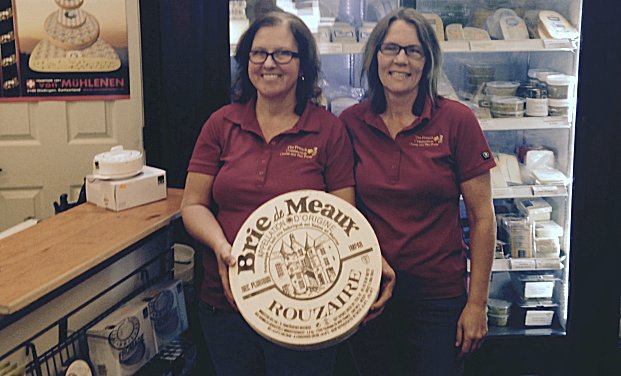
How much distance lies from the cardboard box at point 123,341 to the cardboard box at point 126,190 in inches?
13.5

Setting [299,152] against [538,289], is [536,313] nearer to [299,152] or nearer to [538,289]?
[538,289]

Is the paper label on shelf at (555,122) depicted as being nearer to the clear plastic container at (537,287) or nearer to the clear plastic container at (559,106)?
the clear plastic container at (559,106)

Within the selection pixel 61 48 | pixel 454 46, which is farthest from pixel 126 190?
pixel 454 46

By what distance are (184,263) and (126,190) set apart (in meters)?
0.59

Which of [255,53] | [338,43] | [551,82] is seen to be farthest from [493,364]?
[255,53]

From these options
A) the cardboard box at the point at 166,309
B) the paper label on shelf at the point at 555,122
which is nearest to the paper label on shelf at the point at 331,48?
the paper label on shelf at the point at 555,122

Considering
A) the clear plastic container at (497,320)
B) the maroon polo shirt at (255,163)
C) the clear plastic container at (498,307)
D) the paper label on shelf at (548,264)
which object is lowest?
the clear plastic container at (497,320)

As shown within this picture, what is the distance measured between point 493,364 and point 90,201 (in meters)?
1.79

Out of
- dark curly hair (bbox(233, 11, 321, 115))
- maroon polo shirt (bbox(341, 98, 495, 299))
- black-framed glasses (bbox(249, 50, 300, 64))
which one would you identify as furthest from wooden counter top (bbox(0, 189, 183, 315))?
maroon polo shirt (bbox(341, 98, 495, 299))

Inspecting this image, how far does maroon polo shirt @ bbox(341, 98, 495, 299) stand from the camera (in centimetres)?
260

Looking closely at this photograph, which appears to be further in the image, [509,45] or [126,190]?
[509,45]

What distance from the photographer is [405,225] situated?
2.63m

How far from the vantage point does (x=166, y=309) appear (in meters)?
2.76

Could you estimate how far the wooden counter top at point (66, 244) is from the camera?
2113 millimetres
